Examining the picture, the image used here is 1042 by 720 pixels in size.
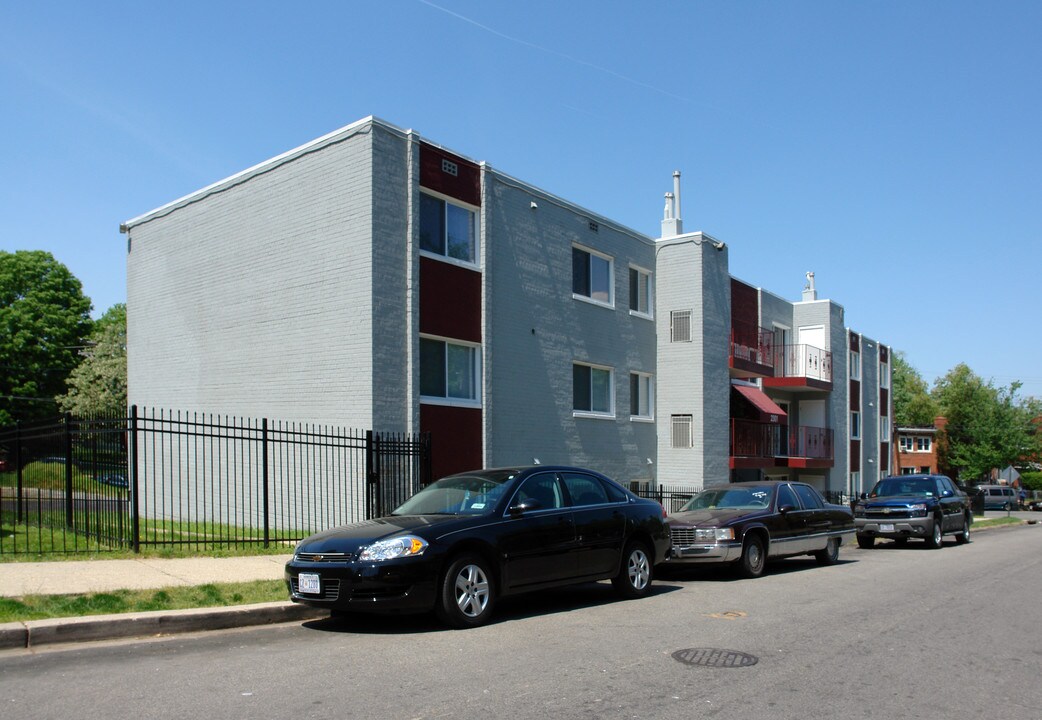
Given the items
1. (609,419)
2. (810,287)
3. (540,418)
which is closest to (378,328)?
(540,418)

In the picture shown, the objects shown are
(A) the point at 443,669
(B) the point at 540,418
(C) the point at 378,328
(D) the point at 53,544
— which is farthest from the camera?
(B) the point at 540,418

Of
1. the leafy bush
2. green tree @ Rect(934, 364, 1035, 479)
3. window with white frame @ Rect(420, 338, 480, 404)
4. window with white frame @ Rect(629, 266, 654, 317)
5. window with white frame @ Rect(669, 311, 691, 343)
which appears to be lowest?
the leafy bush

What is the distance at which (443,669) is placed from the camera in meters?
6.77

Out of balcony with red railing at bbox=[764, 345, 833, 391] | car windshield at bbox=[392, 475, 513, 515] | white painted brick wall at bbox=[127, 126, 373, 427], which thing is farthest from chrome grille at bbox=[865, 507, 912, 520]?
car windshield at bbox=[392, 475, 513, 515]

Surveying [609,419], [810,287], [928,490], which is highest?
[810,287]

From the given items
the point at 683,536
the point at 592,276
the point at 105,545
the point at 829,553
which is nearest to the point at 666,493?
the point at 592,276

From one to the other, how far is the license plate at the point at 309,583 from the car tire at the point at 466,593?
110 centimetres

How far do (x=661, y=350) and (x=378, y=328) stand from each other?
1074cm

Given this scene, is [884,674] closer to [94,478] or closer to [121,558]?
[121,558]

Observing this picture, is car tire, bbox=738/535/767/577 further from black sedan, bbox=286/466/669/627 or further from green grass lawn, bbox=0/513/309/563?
green grass lawn, bbox=0/513/309/563

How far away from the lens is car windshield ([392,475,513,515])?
30.4 feet

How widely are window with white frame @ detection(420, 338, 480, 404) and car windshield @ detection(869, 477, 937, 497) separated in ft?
31.4

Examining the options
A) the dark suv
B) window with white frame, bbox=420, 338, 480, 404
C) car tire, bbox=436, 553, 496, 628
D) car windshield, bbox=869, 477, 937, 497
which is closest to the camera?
car tire, bbox=436, 553, 496, 628

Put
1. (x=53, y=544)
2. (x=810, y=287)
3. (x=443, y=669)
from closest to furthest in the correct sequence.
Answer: (x=443, y=669) → (x=53, y=544) → (x=810, y=287)
